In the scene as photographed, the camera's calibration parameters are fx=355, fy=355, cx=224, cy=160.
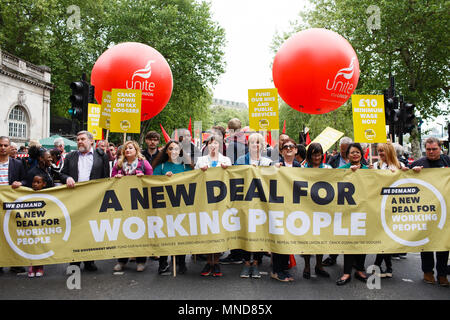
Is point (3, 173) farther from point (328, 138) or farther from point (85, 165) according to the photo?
point (328, 138)

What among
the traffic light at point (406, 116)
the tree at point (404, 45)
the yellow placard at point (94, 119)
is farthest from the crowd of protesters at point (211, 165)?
the tree at point (404, 45)

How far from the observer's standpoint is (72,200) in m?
4.67

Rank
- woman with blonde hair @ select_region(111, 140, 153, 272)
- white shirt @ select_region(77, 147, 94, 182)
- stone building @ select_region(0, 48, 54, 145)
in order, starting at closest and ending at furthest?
woman with blonde hair @ select_region(111, 140, 153, 272) < white shirt @ select_region(77, 147, 94, 182) < stone building @ select_region(0, 48, 54, 145)

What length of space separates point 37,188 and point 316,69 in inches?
208

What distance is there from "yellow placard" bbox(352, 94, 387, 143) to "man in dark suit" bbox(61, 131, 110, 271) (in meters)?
4.09

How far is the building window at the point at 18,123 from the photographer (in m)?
24.9

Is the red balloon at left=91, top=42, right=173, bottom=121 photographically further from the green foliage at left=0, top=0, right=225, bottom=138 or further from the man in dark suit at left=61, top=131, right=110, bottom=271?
the green foliage at left=0, top=0, right=225, bottom=138

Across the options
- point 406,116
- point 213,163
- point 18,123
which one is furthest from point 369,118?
point 18,123

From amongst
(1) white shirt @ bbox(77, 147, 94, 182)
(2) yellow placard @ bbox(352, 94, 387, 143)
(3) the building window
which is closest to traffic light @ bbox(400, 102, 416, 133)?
(2) yellow placard @ bbox(352, 94, 387, 143)

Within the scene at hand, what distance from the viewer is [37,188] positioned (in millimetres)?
5172

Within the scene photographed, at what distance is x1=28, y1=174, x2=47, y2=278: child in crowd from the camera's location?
16.3 ft

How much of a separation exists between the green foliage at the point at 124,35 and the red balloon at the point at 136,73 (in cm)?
1712

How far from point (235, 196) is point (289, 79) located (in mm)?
3496

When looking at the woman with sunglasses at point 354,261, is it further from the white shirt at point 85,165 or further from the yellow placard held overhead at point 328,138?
the white shirt at point 85,165
